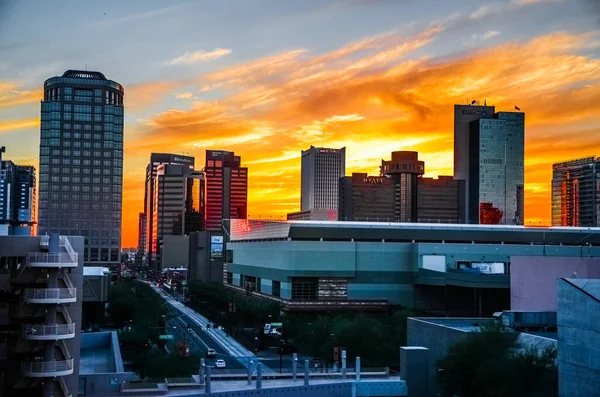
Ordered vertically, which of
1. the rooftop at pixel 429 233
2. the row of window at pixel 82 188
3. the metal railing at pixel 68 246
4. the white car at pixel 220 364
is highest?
the row of window at pixel 82 188

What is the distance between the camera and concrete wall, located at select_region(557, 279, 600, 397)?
33656 mm

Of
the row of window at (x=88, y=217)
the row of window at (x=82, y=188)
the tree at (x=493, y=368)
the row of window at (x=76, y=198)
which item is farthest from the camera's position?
the row of window at (x=88, y=217)

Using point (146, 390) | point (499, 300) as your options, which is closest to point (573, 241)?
point (499, 300)

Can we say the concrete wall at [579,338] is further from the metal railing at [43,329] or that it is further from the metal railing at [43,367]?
the metal railing at [43,329]

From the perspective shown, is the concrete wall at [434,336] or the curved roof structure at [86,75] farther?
the curved roof structure at [86,75]

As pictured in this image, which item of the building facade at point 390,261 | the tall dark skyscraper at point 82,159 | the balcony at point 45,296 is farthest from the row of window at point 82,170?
the balcony at point 45,296

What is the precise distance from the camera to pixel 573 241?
4451 inches

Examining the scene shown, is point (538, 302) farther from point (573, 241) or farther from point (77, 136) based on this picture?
point (77, 136)

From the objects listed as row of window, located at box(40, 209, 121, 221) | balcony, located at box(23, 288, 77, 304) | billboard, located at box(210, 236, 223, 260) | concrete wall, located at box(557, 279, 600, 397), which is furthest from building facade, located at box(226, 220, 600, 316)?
row of window, located at box(40, 209, 121, 221)

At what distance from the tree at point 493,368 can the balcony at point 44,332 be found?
20395 millimetres

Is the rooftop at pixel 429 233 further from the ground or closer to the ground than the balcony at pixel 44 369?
further from the ground

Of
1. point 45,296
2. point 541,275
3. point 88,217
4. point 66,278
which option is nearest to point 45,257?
point 66,278

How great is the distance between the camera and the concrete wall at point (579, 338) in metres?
33.7

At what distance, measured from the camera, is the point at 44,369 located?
93.5 feet
